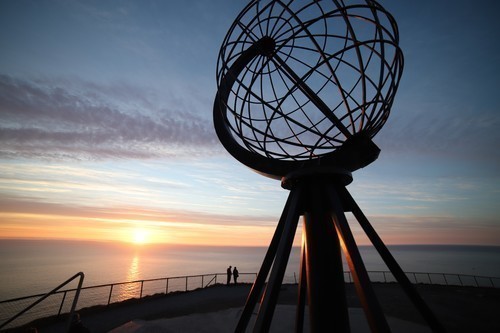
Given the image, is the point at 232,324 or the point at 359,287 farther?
the point at 232,324

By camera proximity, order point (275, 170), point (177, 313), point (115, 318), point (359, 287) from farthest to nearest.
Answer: point (177, 313) < point (115, 318) < point (275, 170) < point (359, 287)

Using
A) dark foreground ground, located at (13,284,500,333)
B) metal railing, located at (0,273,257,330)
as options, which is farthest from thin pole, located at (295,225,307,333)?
dark foreground ground, located at (13,284,500,333)

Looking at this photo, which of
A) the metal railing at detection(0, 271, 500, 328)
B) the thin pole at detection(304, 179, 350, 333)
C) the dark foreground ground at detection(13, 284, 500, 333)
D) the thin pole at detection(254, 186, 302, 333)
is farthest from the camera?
the metal railing at detection(0, 271, 500, 328)

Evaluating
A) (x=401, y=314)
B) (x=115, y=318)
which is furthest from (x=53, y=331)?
(x=401, y=314)

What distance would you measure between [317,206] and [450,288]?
1756cm

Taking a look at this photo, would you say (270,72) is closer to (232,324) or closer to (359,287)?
(359,287)

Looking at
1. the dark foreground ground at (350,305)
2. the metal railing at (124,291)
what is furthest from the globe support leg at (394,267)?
the metal railing at (124,291)

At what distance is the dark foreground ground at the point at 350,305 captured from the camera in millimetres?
9081

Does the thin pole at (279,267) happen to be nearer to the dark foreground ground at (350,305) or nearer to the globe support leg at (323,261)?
the globe support leg at (323,261)

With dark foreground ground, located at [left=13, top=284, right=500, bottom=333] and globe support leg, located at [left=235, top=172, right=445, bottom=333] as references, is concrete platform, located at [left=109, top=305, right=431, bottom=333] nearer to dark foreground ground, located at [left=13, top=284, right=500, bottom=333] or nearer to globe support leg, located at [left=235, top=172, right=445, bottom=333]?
dark foreground ground, located at [left=13, top=284, right=500, bottom=333]

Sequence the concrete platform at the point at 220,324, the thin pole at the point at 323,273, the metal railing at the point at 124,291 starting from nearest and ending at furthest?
1. the thin pole at the point at 323,273
2. the concrete platform at the point at 220,324
3. the metal railing at the point at 124,291

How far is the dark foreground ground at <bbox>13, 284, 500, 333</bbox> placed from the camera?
908cm

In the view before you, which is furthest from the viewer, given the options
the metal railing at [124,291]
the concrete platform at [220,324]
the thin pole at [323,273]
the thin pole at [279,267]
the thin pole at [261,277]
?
the metal railing at [124,291]

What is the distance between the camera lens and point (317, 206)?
4.90m
